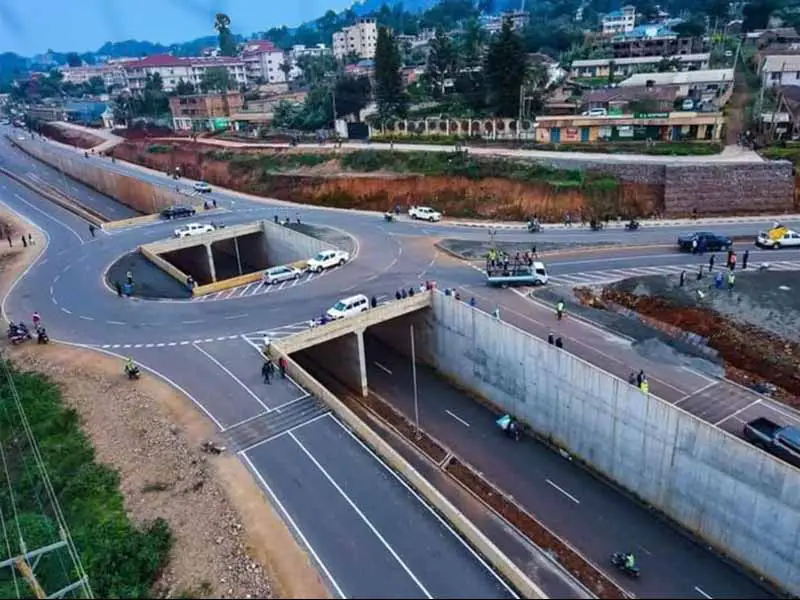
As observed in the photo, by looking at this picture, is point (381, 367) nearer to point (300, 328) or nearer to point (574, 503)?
point (300, 328)

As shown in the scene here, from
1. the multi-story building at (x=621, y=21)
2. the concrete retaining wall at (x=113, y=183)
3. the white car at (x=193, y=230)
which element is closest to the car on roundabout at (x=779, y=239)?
the white car at (x=193, y=230)

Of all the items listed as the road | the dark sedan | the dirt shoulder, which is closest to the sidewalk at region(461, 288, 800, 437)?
the road

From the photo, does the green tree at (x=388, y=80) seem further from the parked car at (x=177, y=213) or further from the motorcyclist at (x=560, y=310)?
the motorcyclist at (x=560, y=310)

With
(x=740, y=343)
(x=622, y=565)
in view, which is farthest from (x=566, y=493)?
(x=740, y=343)

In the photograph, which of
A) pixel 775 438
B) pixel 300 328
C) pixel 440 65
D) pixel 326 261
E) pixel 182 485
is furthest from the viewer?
pixel 440 65

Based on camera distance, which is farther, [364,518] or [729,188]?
[729,188]

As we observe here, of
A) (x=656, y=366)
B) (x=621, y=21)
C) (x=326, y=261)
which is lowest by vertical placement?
(x=656, y=366)
